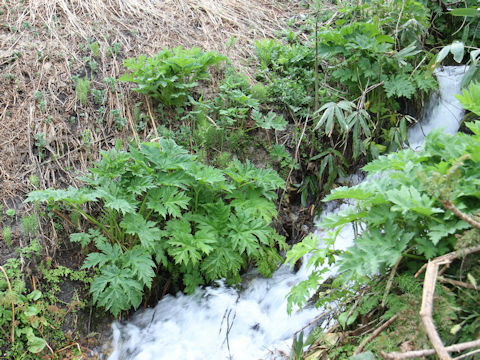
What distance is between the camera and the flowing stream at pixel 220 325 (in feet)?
9.90

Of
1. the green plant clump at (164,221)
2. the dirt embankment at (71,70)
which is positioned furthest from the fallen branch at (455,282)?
the dirt embankment at (71,70)

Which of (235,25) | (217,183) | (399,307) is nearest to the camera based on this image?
(399,307)

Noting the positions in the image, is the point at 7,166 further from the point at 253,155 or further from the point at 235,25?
the point at 235,25

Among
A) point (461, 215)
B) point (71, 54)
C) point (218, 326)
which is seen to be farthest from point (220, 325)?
point (71, 54)

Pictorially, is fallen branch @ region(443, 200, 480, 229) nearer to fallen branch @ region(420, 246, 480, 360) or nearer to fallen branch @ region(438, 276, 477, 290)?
fallen branch @ region(420, 246, 480, 360)

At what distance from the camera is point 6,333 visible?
2.68 metres

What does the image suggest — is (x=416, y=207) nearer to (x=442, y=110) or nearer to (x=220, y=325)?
(x=220, y=325)

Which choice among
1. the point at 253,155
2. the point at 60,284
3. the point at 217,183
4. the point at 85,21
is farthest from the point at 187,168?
the point at 85,21

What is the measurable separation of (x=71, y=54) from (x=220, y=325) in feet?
10.6

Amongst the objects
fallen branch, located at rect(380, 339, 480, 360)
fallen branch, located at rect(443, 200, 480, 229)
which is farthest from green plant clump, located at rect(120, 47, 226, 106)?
fallen branch, located at rect(380, 339, 480, 360)

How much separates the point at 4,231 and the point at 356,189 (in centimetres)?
259

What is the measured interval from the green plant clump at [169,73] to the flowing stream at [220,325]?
1967 mm

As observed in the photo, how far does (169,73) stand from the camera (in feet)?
12.8

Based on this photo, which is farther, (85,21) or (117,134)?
(85,21)
